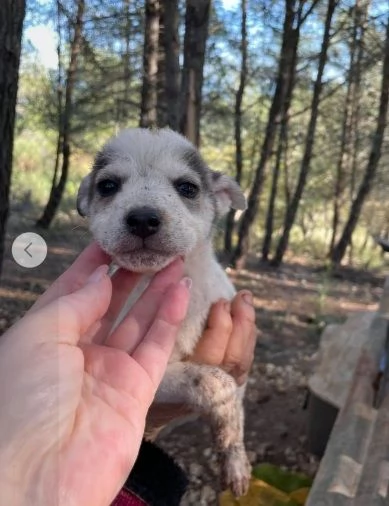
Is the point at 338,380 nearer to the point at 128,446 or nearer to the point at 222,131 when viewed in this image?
the point at 128,446

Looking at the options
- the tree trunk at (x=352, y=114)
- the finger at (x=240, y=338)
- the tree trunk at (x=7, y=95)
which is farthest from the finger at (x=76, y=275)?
the tree trunk at (x=352, y=114)

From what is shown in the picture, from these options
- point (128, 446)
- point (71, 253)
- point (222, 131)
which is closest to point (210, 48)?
point (71, 253)

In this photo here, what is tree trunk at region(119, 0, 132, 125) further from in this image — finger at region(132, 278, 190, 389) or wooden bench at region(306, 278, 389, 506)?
wooden bench at region(306, 278, 389, 506)

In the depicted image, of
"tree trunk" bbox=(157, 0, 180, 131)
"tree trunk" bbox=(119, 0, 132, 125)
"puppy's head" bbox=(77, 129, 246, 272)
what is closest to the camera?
"puppy's head" bbox=(77, 129, 246, 272)

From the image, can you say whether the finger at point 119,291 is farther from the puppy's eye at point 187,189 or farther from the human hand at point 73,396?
the puppy's eye at point 187,189

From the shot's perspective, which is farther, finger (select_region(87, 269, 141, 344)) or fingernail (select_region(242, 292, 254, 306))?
fingernail (select_region(242, 292, 254, 306))

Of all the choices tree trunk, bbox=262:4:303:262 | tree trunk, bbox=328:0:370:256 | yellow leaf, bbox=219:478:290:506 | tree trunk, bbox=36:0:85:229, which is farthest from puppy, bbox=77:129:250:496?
tree trunk, bbox=328:0:370:256
